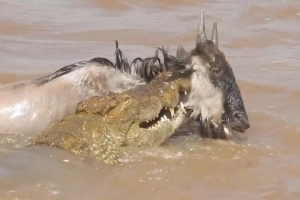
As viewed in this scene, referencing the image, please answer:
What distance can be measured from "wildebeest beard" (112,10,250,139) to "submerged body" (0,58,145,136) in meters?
0.14

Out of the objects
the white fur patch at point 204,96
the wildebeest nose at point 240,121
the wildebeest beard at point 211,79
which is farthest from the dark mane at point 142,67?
the wildebeest nose at point 240,121

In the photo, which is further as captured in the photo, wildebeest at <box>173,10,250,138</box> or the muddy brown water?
wildebeest at <box>173,10,250,138</box>

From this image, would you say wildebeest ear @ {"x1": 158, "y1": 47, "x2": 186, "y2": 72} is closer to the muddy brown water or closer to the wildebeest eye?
the wildebeest eye

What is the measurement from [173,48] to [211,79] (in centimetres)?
257

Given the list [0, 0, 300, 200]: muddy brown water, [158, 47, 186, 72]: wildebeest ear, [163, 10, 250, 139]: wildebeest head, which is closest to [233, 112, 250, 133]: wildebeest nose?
[163, 10, 250, 139]: wildebeest head

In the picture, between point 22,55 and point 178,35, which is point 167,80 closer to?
point 22,55

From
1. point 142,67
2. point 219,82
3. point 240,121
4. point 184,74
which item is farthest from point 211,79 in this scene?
point 142,67

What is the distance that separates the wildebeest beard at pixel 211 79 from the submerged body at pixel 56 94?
14 centimetres

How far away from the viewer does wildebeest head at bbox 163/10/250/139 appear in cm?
484

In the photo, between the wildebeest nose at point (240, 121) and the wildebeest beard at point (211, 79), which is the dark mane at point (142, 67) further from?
the wildebeest nose at point (240, 121)

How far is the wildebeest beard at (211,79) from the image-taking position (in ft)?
16.0

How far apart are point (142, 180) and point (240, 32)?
4138 millimetres

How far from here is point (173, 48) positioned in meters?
7.41

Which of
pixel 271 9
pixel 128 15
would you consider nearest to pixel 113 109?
pixel 128 15
